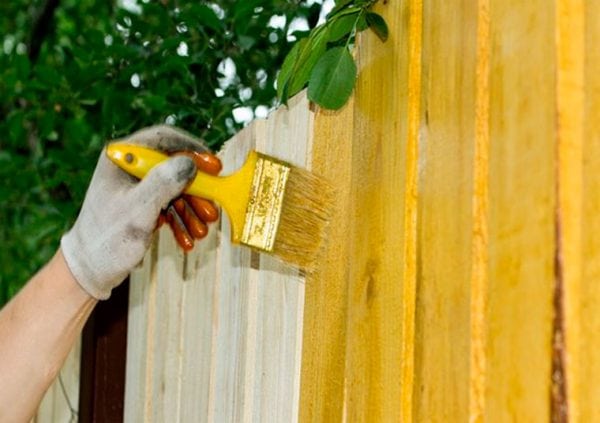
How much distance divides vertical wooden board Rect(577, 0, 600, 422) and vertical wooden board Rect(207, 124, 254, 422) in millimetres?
1187

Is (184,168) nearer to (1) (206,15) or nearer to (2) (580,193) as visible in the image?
(2) (580,193)

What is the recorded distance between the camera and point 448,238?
4.18 ft

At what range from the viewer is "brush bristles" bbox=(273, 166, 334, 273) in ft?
5.83

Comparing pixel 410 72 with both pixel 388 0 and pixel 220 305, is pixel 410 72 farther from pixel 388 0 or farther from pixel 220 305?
pixel 220 305

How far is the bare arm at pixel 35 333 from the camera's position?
2311 millimetres

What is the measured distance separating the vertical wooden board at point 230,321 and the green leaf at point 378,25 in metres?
0.73

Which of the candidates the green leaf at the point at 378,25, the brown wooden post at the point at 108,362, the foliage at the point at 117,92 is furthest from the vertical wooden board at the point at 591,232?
the brown wooden post at the point at 108,362

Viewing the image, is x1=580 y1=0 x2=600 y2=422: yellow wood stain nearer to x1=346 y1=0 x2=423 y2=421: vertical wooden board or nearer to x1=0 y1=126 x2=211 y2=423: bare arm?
x1=346 y1=0 x2=423 y2=421: vertical wooden board

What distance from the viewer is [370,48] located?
1624 millimetres

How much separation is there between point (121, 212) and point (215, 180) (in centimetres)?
28

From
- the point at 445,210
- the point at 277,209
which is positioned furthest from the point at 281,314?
the point at 445,210

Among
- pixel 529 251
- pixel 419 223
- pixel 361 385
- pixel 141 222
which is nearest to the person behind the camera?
pixel 529 251

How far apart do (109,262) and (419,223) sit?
0.95 m

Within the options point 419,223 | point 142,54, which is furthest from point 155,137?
point 142,54
